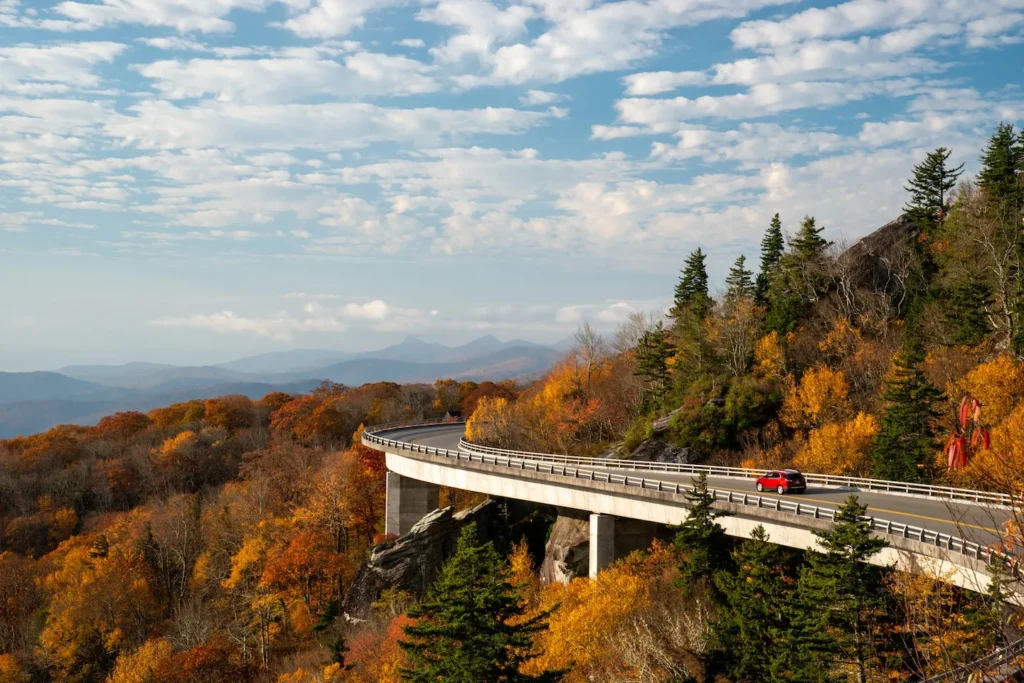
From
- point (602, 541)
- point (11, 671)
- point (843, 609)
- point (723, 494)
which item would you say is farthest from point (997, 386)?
point (11, 671)

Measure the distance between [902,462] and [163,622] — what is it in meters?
58.7

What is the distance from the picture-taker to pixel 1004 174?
63.9 m

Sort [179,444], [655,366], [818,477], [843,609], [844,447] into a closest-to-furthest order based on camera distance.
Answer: [843,609] → [818,477] → [844,447] → [655,366] → [179,444]

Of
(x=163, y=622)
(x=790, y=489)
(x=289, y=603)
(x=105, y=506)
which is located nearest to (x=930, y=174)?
(x=790, y=489)

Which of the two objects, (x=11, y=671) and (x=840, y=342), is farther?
(x=840, y=342)

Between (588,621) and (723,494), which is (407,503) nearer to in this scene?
(588,621)

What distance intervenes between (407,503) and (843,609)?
45.5m

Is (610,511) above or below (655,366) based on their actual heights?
below

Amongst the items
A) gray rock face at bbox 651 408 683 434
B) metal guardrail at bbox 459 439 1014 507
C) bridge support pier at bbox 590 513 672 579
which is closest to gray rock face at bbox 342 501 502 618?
metal guardrail at bbox 459 439 1014 507

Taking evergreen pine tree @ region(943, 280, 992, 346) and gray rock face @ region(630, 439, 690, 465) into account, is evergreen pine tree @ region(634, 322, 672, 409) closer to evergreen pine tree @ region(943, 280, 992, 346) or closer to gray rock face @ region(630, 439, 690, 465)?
gray rock face @ region(630, 439, 690, 465)

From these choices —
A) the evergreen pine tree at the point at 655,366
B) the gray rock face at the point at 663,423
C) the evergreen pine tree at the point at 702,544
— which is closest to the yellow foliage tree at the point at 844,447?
the gray rock face at the point at 663,423

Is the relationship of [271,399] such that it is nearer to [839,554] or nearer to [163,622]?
[163,622]

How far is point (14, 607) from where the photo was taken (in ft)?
218

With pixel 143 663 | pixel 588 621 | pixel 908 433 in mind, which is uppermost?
pixel 908 433
